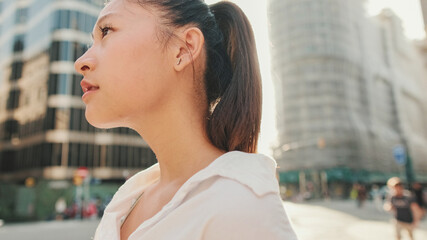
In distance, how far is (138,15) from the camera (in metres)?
1.17

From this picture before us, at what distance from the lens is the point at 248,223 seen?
2.55 feet

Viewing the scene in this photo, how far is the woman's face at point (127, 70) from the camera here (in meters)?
1.10

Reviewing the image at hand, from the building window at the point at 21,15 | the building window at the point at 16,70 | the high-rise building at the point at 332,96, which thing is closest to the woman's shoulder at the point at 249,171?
the building window at the point at 16,70

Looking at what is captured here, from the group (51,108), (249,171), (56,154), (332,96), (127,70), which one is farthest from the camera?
(332,96)

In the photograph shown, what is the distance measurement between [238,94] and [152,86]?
11.4 inches

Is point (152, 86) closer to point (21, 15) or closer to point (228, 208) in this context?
point (228, 208)

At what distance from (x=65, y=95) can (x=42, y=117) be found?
3.06 m

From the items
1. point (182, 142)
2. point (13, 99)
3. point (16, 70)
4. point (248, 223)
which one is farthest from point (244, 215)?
point (16, 70)

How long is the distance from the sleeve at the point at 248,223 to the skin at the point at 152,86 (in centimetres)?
34

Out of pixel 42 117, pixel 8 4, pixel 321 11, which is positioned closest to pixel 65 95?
pixel 42 117

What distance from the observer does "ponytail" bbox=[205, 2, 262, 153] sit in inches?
44.4

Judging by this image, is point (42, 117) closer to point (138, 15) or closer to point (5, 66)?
point (5, 66)

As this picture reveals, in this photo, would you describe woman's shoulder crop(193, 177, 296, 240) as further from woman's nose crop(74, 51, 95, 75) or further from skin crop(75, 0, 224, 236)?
woman's nose crop(74, 51, 95, 75)

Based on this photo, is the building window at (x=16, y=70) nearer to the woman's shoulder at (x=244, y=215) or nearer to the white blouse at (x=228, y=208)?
the white blouse at (x=228, y=208)
